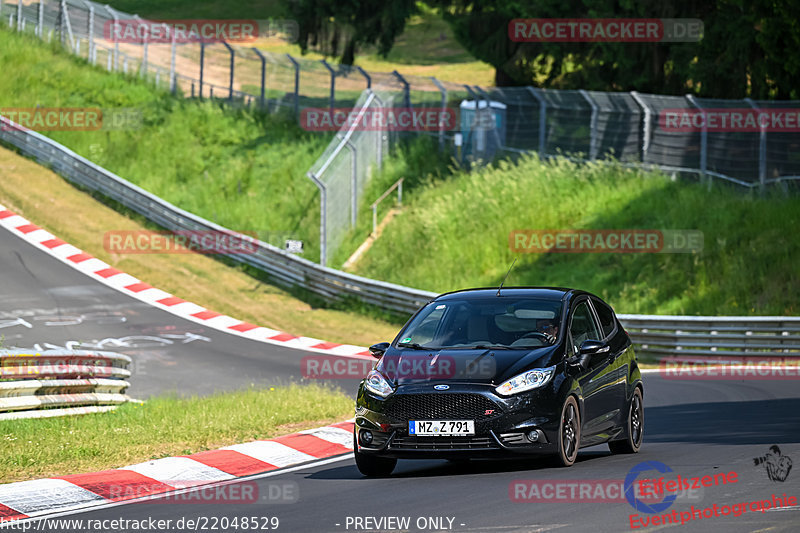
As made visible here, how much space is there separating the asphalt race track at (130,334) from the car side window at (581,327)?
27.3 feet

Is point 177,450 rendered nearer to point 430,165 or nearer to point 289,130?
point 430,165

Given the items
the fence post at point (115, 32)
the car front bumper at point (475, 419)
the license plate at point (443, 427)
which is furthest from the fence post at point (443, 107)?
the license plate at point (443, 427)

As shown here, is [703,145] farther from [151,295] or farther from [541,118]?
[151,295]

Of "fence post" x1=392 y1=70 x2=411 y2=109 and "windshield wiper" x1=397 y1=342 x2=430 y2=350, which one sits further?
"fence post" x1=392 y1=70 x2=411 y2=109

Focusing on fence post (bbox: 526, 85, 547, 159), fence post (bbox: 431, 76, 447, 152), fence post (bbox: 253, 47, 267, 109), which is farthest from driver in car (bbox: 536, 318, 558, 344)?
fence post (bbox: 253, 47, 267, 109)

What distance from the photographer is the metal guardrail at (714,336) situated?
23766 mm

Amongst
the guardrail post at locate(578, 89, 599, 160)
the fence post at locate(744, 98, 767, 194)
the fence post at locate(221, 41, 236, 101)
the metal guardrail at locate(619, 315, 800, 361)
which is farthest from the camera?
the fence post at locate(221, 41, 236, 101)

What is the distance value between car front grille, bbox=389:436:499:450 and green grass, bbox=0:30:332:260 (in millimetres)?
25066

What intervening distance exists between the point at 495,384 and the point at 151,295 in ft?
70.7

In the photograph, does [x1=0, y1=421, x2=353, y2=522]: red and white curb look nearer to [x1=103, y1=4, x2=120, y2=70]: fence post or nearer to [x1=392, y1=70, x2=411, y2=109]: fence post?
[x1=392, y1=70, x2=411, y2=109]: fence post

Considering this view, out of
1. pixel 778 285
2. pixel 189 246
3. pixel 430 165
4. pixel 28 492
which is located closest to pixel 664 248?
pixel 778 285

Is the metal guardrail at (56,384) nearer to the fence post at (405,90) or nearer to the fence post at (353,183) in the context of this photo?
the fence post at (353,183)

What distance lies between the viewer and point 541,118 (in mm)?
34531

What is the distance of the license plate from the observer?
32.4 feet
